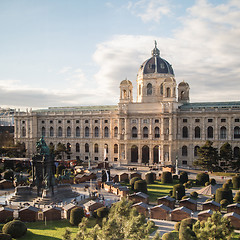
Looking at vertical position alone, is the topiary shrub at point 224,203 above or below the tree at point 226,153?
below

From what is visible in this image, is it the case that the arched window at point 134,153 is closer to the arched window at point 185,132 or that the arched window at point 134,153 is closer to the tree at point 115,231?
the arched window at point 185,132

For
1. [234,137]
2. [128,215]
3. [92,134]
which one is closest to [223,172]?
[234,137]

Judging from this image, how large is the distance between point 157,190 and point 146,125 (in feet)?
89.5

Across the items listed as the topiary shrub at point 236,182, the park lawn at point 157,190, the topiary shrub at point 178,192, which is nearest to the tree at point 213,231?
the topiary shrub at point 178,192

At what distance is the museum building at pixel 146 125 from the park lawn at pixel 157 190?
18.5 m

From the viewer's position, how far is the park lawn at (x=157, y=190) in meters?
46.7

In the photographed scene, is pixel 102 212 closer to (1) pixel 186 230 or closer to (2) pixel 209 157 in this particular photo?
→ (1) pixel 186 230

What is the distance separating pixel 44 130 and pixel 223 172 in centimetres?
5143

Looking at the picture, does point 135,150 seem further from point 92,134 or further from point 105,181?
point 105,181

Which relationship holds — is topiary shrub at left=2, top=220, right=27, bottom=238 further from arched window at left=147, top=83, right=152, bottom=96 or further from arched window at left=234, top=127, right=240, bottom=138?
arched window at left=147, top=83, right=152, bottom=96

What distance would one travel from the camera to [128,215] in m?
27.4

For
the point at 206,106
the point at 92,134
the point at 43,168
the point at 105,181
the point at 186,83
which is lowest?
the point at 105,181

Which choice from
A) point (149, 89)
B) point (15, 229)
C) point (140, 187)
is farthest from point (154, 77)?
point (15, 229)

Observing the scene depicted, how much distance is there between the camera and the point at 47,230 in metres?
32.6
